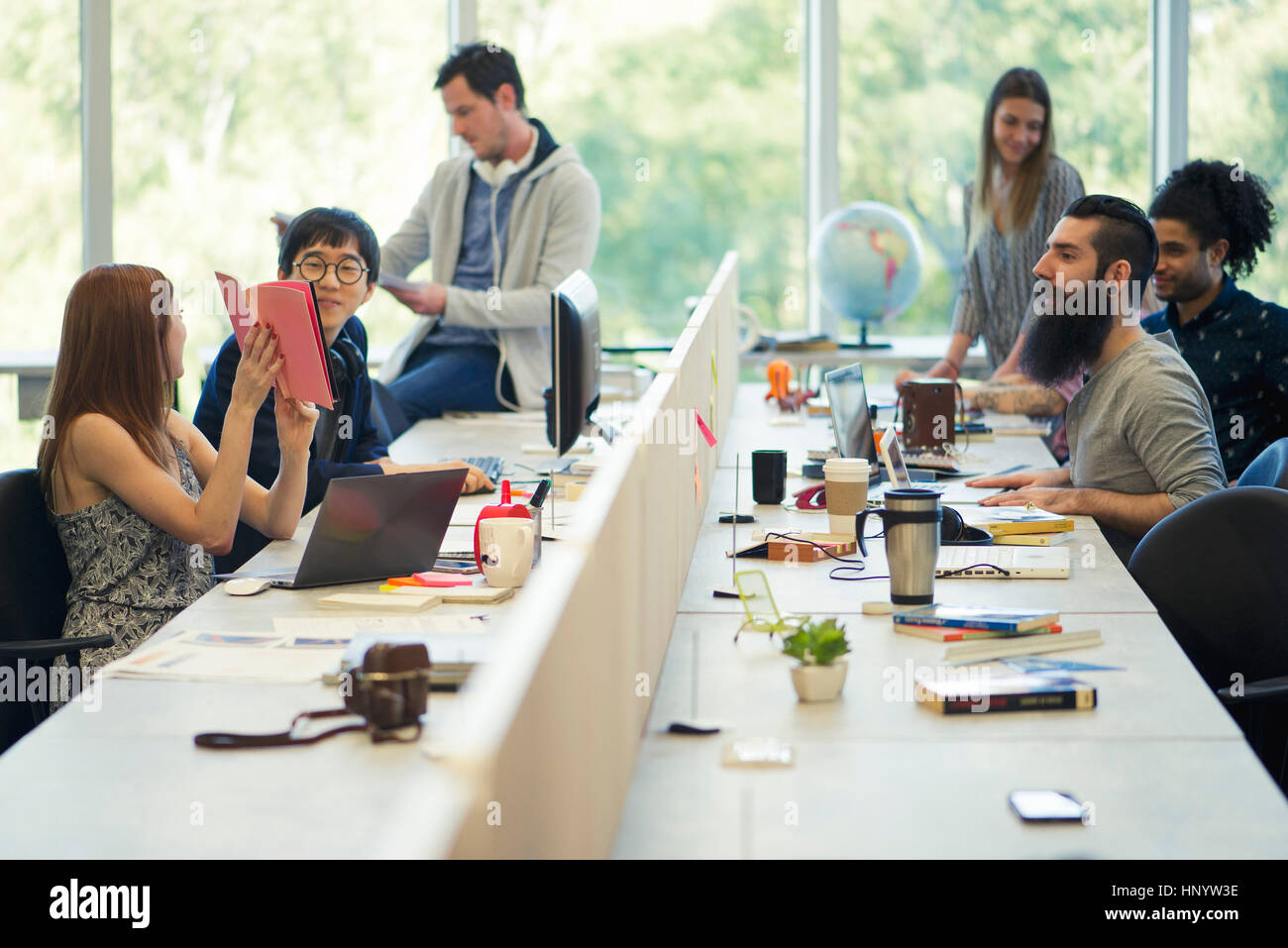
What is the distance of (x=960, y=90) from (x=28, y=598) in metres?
4.75

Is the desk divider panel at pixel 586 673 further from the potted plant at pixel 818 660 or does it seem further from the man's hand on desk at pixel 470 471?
the man's hand on desk at pixel 470 471

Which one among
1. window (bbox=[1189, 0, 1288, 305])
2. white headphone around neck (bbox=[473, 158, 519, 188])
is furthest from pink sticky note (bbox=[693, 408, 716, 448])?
window (bbox=[1189, 0, 1288, 305])

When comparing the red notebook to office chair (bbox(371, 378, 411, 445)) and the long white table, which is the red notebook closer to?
the long white table

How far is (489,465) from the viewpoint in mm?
3334

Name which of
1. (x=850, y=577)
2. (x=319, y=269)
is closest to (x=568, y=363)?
(x=319, y=269)

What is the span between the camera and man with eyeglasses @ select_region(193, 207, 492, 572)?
2871 mm

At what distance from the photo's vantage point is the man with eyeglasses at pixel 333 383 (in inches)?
113

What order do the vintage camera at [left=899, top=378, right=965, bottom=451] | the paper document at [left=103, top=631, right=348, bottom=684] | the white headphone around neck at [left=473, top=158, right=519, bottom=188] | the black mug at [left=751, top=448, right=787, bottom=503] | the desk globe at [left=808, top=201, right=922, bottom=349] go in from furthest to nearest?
1. the desk globe at [left=808, top=201, right=922, bottom=349]
2. the white headphone around neck at [left=473, top=158, right=519, bottom=188]
3. the vintage camera at [left=899, top=378, right=965, bottom=451]
4. the black mug at [left=751, top=448, right=787, bottom=503]
5. the paper document at [left=103, top=631, right=348, bottom=684]

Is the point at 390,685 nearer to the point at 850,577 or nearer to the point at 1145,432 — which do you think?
the point at 850,577

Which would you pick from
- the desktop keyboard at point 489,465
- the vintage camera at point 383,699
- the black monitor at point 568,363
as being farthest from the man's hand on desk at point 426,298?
the vintage camera at point 383,699

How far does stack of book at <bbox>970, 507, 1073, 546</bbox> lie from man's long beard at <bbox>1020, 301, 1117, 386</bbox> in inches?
14.6

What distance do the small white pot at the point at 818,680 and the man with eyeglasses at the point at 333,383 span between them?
4.73ft
